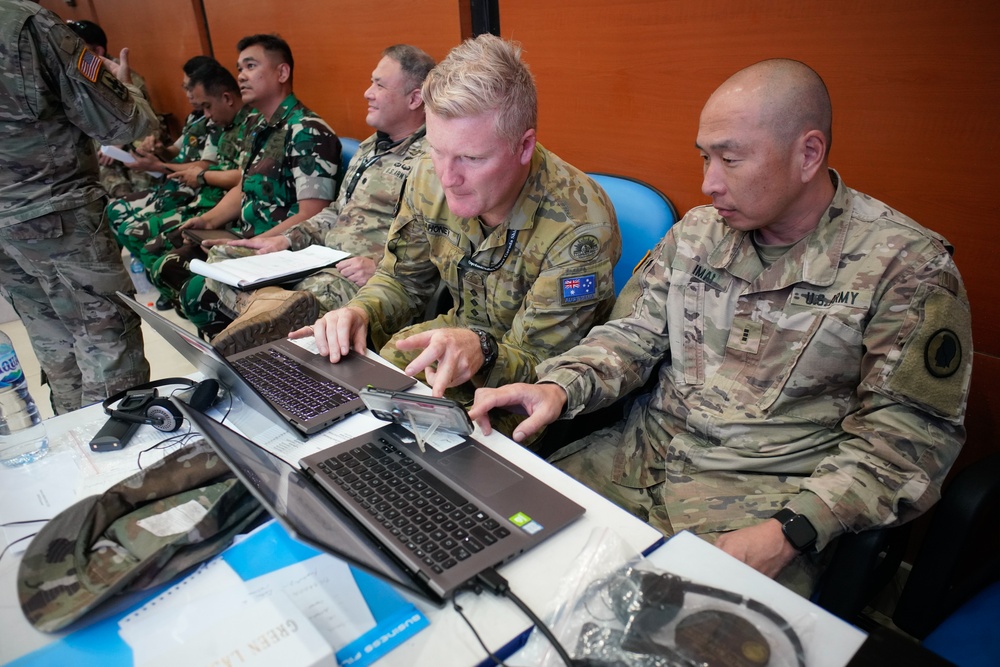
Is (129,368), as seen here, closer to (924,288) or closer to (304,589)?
(304,589)

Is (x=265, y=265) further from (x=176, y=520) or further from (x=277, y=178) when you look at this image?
(x=176, y=520)

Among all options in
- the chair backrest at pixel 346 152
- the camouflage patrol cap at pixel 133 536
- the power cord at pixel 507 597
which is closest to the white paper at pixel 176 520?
the camouflage patrol cap at pixel 133 536

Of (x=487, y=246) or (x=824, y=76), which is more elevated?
(x=824, y=76)

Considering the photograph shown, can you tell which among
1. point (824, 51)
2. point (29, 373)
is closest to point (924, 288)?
point (824, 51)

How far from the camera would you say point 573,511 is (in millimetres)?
741

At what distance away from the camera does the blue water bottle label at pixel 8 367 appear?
3.58ft

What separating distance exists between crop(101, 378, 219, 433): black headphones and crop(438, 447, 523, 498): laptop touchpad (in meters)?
0.49

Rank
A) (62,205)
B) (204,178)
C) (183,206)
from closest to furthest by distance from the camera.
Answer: (62,205), (204,178), (183,206)

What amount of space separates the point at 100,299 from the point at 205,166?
6.15 feet

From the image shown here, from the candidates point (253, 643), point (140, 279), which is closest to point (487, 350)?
point (253, 643)

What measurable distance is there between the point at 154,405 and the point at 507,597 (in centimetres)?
70

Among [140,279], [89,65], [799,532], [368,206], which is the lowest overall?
[140,279]

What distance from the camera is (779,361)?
1096mm

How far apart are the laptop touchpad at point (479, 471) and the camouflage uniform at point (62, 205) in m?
1.77
